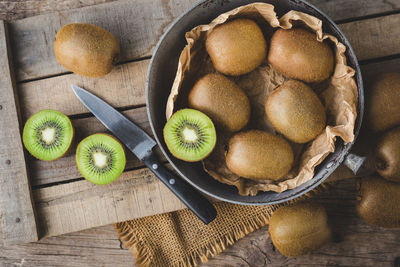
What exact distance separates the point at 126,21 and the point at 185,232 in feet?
2.43

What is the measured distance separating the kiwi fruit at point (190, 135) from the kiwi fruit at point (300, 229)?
341mm

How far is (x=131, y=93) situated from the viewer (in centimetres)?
112

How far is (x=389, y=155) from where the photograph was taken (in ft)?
3.30

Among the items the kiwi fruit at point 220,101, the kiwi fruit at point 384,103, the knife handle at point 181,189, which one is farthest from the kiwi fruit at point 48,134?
the kiwi fruit at point 384,103

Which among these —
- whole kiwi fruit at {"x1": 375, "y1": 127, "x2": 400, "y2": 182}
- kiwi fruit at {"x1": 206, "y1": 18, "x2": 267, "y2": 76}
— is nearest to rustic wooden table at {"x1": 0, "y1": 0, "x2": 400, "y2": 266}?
whole kiwi fruit at {"x1": 375, "y1": 127, "x2": 400, "y2": 182}

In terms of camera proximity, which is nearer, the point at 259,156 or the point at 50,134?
the point at 259,156

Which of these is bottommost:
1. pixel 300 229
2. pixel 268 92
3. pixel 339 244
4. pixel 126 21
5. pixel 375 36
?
pixel 339 244

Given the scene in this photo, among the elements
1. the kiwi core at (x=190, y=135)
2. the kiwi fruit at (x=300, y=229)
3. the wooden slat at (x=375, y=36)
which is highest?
the wooden slat at (x=375, y=36)

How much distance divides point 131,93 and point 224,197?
0.45 metres

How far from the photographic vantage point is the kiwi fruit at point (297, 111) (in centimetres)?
94

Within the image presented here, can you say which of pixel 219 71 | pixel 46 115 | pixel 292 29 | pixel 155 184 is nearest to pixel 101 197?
pixel 155 184

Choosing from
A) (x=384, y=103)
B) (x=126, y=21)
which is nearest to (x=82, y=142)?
(x=126, y=21)

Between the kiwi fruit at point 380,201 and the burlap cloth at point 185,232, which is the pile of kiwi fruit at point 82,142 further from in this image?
the kiwi fruit at point 380,201

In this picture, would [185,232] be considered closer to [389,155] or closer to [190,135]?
[190,135]
